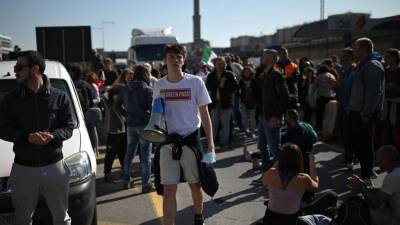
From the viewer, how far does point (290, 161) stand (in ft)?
14.6

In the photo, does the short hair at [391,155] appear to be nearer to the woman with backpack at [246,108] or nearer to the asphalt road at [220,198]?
the asphalt road at [220,198]

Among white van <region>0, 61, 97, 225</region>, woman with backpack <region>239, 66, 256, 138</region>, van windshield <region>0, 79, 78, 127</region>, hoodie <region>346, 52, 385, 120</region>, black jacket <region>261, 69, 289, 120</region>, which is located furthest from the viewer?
woman with backpack <region>239, 66, 256, 138</region>

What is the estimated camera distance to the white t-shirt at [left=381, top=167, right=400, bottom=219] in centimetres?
423

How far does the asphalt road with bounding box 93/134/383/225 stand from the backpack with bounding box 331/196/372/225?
153 centimetres

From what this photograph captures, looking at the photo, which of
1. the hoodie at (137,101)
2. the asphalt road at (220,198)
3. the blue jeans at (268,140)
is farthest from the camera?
the hoodie at (137,101)

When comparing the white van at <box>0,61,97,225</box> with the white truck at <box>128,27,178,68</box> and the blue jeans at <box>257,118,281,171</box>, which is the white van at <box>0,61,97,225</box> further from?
the white truck at <box>128,27,178,68</box>

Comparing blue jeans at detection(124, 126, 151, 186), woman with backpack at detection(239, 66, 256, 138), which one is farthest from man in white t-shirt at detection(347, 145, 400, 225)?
woman with backpack at detection(239, 66, 256, 138)

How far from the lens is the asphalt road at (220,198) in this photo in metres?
5.86

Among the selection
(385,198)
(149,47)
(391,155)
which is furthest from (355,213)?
(149,47)

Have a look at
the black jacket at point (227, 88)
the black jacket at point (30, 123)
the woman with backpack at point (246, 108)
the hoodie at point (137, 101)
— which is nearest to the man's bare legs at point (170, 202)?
the black jacket at point (30, 123)

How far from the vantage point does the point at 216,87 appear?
1085 cm

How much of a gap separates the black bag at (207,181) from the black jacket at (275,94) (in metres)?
2.28

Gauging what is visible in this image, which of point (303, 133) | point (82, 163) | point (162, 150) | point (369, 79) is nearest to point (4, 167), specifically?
point (82, 163)

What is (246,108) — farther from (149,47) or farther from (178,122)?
(149,47)
